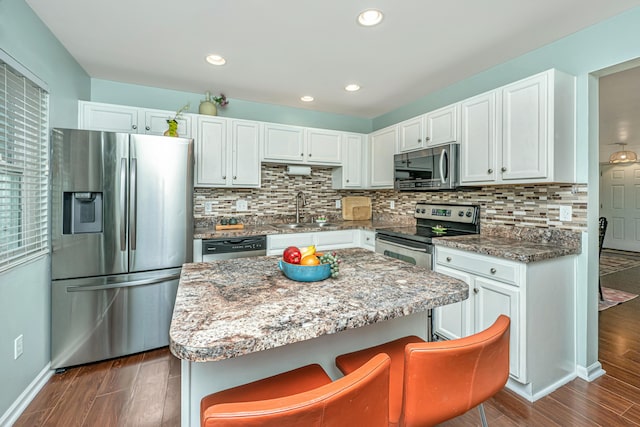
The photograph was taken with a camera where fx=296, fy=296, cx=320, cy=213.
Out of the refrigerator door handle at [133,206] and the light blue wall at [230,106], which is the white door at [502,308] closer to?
the refrigerator door handle at [133,206]

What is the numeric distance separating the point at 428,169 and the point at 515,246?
1.09 meters

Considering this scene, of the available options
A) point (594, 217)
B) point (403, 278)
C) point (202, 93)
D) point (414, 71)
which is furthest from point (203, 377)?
point (202, 93)

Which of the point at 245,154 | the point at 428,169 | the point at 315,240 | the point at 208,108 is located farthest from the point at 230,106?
the point at 428,169

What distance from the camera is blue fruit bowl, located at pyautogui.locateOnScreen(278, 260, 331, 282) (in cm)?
125

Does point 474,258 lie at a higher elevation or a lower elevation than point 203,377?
higher

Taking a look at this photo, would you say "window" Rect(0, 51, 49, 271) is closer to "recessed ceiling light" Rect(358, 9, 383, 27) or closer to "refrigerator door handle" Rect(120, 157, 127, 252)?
"refrigerator door handle" Rect(120, 157, 127, 252)

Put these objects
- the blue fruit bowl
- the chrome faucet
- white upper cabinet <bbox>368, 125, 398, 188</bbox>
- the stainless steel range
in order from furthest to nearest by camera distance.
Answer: the chrome faucet < white upper cabinet <bbox>368, 125, 398, 188</bbox> < the stainless steel range < the blue fruit bowl

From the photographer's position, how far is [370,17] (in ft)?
6.26

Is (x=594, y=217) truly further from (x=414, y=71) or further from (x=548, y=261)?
(x=414, y=71)

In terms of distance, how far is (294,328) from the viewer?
0.84 m

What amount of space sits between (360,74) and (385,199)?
5.91 feet

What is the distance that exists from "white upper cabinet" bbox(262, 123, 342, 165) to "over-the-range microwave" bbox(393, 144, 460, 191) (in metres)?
0.80

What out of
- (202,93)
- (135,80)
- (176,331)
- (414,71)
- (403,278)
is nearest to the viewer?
(176,331)

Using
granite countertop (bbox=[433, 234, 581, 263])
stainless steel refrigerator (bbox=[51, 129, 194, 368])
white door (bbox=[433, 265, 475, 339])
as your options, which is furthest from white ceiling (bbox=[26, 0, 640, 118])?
white door (bbox=[433, 265, 475, 339])
